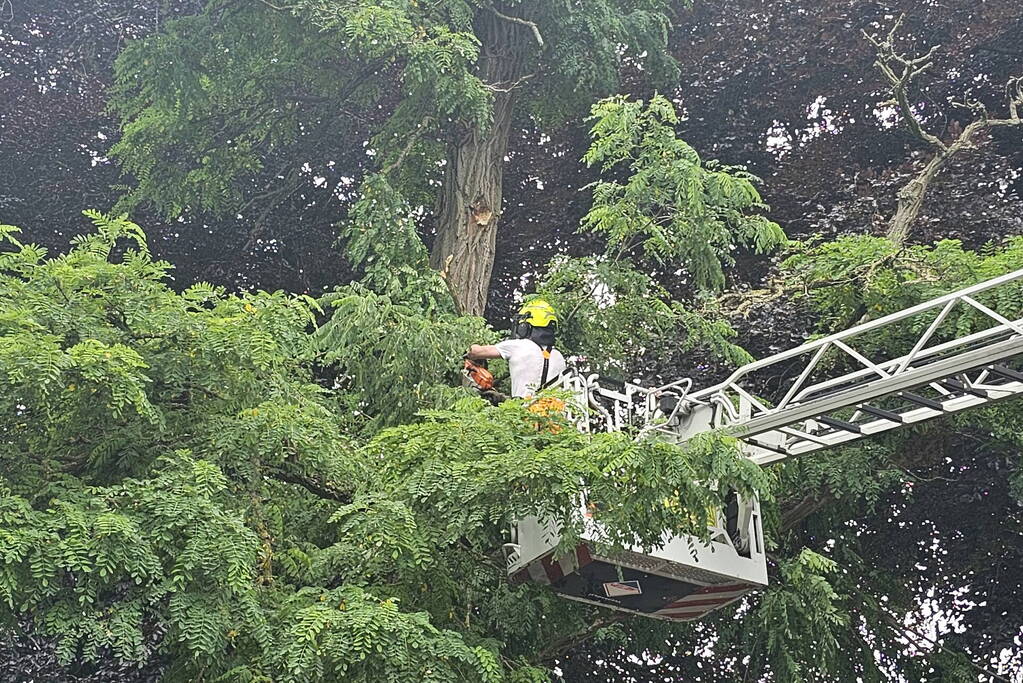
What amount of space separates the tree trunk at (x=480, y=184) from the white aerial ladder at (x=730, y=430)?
4002 mm

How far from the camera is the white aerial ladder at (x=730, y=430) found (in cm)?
829

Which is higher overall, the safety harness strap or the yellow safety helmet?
the yellow safety helmet

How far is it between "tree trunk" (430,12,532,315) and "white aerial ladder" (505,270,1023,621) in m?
4.00

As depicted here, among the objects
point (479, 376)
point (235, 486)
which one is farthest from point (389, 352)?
point (235, 486)

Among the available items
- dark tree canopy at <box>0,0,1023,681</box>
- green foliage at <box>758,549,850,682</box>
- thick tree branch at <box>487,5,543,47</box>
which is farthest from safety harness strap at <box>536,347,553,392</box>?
thick tree branch at <box>487,5,543,47</box>

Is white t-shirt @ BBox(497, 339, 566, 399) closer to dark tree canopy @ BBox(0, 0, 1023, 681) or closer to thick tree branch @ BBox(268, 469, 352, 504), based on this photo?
dark tree canopy @ BBox(0, 0, 1023, 681)

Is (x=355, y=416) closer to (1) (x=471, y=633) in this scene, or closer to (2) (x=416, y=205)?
(1) (x=471, y=633)

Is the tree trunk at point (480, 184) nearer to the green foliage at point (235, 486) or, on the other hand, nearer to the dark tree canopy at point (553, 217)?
the dark tree canopy at point (553, 217)

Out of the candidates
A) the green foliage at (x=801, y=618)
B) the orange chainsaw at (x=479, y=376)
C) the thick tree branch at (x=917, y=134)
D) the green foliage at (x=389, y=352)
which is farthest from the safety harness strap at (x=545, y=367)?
the thick tree branch at (x=917, y=134)

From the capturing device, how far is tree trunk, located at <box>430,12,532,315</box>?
553 inches

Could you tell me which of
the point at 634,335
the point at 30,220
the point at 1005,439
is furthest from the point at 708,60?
the point at 30,220

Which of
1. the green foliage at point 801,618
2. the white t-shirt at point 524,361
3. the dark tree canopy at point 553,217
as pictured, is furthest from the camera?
the green foliage at point 801,618

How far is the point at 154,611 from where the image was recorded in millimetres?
8164

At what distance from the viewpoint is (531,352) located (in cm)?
998
